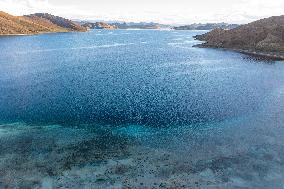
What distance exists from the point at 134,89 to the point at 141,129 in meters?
32.7

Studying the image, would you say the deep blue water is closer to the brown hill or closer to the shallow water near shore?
the shallow water near shore

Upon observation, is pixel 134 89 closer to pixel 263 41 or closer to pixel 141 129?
pixel 141 129

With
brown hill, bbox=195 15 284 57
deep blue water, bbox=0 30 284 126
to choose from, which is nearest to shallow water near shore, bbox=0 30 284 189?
deep blue water, bbox=0 30 284 126

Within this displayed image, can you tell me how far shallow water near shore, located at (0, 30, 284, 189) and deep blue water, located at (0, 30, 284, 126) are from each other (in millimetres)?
296

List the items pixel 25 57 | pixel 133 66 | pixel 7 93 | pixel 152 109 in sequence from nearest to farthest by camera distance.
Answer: pixel 152 109
pixel 7 93
pixel 133 66
pixel 25 57

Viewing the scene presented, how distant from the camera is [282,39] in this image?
175500mm

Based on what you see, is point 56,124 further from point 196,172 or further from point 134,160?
point 196,172

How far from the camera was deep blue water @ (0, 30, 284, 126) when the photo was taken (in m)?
72.3

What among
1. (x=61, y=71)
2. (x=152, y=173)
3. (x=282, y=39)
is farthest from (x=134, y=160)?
(x=282, y=39)

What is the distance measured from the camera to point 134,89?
Answer: 95.8 meters

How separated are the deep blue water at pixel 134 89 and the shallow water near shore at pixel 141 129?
296 millimetres

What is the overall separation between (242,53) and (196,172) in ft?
458

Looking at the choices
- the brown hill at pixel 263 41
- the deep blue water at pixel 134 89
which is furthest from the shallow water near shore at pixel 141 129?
the brown hill at pixel 263 41

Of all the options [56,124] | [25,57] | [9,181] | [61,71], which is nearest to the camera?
[9,181]
